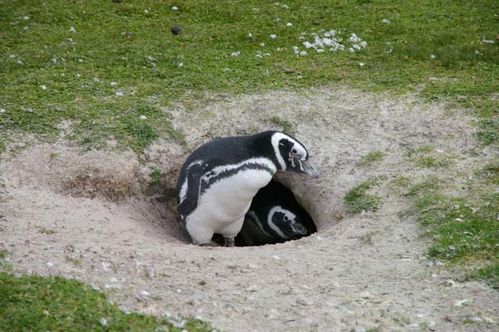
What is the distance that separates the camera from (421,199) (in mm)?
5797

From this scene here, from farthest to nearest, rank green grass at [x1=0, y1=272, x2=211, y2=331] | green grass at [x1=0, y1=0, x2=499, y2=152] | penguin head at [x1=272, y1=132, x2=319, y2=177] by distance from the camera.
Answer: green grass at [x1=0, y1=0, x2=499, y2=152]
penguin head at [x1=272, y1=132, x2=319, y2=177]
green grass at [x1=0, y1=272, x2=211, y2=331]

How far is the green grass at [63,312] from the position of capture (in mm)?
4211

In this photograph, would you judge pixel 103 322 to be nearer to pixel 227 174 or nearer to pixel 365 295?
pixel 365 295

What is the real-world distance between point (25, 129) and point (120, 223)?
1314 millimetres

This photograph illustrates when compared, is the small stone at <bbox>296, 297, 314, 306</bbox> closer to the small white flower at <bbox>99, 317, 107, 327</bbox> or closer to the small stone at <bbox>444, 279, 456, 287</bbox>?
the small stone at <bbox>444, 279, 456, 287</bbox>

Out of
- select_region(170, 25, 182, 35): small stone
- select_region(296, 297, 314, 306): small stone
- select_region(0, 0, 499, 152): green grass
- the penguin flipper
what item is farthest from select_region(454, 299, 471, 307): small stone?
select_region(170, 25, 182, 35): small stone

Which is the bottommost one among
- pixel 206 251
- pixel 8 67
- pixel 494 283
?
pixel 8 67

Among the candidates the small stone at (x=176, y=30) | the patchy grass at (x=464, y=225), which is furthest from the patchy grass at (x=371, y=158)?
the small stone at (x=176, y=30)

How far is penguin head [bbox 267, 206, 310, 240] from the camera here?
7.01m

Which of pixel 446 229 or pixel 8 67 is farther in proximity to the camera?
pixel 8 67

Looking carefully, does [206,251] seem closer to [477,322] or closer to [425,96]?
[477,322]

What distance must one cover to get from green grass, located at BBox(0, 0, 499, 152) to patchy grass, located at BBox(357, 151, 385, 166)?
2.47 feet

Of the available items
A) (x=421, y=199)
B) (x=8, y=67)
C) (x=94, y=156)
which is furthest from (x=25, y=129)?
(x=421, y=199)

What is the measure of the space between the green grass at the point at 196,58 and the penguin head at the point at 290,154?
3.14ft
